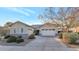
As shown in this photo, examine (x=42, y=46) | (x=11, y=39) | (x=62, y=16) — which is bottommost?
(x=42, y=46)

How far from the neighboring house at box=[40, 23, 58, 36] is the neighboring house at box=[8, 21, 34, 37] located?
0.24 metres

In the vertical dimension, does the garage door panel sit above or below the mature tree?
below

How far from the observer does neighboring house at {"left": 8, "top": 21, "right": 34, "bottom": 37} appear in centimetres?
534

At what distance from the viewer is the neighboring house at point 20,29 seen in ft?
17.5

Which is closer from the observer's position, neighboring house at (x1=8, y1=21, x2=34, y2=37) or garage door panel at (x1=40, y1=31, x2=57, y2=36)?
neighboring house at (x1=8, y1=21, x2=34, y2=37)

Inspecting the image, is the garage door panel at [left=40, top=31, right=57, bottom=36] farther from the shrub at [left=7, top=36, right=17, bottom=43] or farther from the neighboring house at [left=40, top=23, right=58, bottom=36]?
the shrub at [left=7, top=36, right=17, bottom=43]

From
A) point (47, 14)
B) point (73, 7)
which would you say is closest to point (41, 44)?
point (47, 14)

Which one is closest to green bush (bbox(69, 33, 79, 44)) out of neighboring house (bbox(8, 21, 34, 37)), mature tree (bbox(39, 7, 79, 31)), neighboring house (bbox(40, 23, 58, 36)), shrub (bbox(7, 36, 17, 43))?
mature tree (bbox(39, 7, 79, 31))

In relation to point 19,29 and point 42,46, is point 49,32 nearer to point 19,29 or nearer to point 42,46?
point 42,46

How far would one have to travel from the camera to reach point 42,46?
17.7 ft

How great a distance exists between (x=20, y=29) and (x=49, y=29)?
629 millimetres


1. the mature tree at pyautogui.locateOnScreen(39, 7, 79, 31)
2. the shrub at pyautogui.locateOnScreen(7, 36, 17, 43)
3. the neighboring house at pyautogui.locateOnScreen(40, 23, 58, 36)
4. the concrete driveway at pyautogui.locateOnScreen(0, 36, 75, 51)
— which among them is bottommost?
the concrete driveway at pyautogui.locateOnScreen(0, 36, 75, 51)

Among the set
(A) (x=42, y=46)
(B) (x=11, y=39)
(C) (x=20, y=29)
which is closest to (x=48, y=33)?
(A) (x=42, y=46)
